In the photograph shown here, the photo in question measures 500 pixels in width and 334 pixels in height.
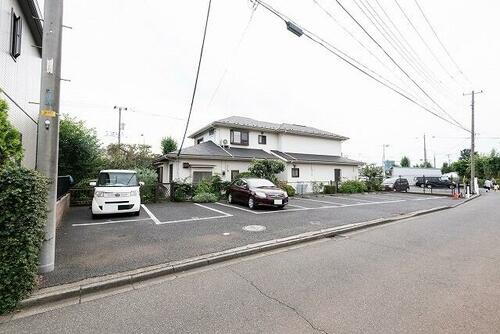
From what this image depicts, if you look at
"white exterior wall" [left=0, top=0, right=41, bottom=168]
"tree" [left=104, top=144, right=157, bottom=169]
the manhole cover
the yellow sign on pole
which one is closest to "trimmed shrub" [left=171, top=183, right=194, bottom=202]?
"white exterior wall" [left=0, top=0, right=41, bottom=168]

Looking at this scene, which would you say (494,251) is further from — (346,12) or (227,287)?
(346,12)

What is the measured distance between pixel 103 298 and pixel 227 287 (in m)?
1.71

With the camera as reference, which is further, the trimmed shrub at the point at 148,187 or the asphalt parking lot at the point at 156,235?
the trimmed shrub at the point at 148,187

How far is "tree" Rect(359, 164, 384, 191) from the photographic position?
78.9 ft

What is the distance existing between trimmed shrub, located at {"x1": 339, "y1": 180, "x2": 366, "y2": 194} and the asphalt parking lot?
11130 mm

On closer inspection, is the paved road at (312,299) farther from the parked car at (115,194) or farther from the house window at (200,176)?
the house window at (200,176)

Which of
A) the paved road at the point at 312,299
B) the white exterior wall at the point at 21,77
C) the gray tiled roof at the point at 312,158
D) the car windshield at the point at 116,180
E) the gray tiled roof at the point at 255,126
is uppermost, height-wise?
the gray tiled roof at the point at 255,126

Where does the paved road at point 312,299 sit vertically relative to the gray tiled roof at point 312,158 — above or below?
below

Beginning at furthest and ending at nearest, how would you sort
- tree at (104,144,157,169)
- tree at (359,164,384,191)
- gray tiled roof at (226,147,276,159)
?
tree at (359,164,384,191) < tree at (104,144,157,169) < gray tiled roof at (226,147,276,159)

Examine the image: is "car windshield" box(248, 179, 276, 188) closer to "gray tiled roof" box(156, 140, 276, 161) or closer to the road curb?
the road curb

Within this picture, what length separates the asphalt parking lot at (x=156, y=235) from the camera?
4444mm

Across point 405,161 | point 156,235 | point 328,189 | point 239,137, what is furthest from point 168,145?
point 405,161

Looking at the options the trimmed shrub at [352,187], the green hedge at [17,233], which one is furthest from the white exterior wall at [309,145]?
the green hedge at [17,233]

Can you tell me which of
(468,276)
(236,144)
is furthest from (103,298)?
(236,144)
